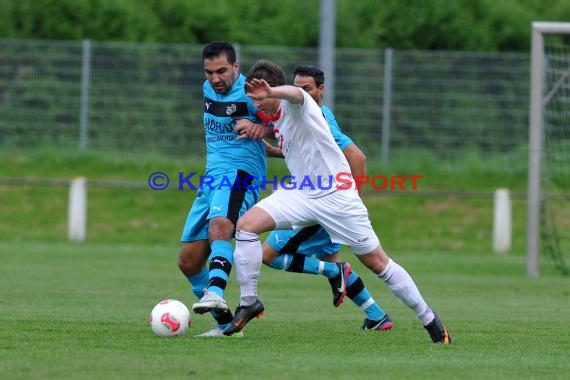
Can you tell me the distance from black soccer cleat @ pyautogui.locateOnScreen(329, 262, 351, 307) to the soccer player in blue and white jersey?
105cm

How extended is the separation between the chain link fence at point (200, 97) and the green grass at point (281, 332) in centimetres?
704

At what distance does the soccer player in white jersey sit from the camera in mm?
8688

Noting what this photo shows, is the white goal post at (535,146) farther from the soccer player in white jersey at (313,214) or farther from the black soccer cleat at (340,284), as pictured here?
the soccer player in white jersey at (313,214)

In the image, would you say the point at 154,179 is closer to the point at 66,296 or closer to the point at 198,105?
the point at 198,105

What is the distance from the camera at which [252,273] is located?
875 cm

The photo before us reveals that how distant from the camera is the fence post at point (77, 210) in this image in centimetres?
2236

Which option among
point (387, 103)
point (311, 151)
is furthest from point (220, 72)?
point (387, 103)

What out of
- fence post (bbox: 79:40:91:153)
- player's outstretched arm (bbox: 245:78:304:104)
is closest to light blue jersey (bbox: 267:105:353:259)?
player's outstretched arm (bbox: 245:78:304:104)

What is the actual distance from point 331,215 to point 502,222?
13.6 metres

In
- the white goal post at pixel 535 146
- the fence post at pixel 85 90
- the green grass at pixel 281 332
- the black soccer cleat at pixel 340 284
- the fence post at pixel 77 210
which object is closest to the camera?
the green grass at pixel 281 332

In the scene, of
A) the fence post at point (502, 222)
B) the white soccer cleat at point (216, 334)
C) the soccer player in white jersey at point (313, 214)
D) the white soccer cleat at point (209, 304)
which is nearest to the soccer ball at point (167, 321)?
the white soccer cleat at point (216, 334)

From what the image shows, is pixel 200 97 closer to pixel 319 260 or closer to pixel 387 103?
pixel 387 103

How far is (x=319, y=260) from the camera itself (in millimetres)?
10250

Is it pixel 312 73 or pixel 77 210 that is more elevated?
pixel 312 73
